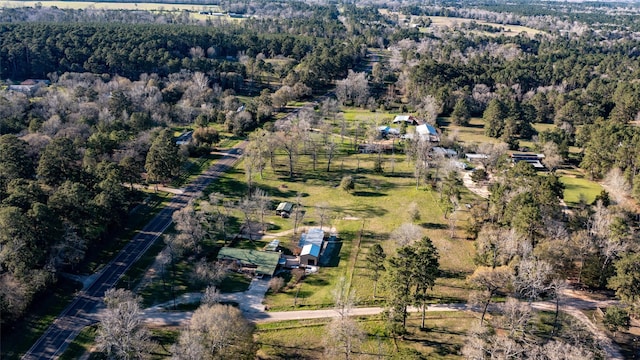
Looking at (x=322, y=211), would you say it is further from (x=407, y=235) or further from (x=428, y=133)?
(x=428, y=133)

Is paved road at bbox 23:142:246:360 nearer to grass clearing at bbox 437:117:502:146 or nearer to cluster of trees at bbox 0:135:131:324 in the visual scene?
cluster of trees at bbox 0:135:131:324

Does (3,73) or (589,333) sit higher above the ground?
(3,73)

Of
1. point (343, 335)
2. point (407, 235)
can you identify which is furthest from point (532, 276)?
point (343, 335)

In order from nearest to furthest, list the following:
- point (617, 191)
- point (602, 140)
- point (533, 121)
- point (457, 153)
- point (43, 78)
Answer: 1. point (617, 191)
2. point (602, 140)
3. point (457, 153)
4. point (533, 121)
5. point (43, 78)

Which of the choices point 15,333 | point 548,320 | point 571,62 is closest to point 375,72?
point 571,62

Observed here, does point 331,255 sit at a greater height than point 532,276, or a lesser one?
lesser

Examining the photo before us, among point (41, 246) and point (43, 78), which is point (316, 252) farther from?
point (43, 78)
